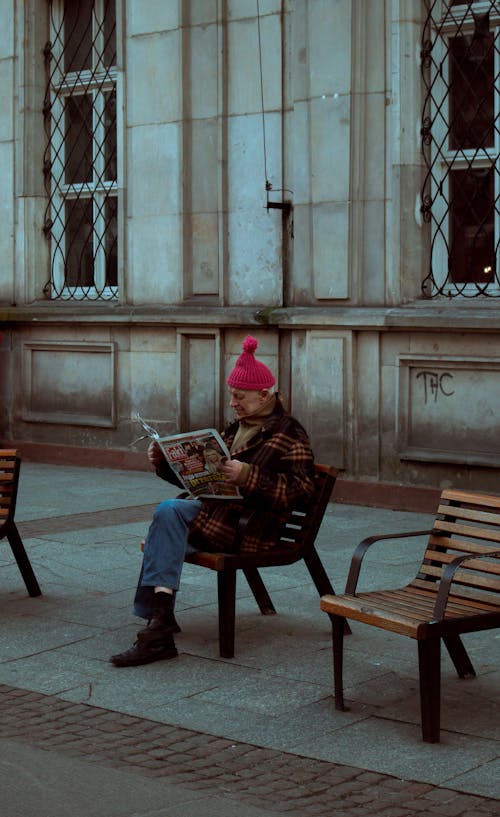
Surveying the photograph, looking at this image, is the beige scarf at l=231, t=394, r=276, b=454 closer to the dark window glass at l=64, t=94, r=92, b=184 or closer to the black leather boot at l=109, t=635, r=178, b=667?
the black leather boot at l=109, t=635, r=178, b=667

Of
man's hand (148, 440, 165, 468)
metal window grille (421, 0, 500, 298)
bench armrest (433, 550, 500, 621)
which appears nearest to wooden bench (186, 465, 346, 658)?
man's hand (148, 440, 165, 468)

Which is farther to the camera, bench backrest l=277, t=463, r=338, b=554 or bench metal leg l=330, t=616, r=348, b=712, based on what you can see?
bench backrest l=277, t=463, r=338, b=554

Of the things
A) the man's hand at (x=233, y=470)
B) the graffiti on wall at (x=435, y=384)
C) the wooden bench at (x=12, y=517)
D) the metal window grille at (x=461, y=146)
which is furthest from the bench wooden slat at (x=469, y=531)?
the metal window grille at (x=461, y=146)

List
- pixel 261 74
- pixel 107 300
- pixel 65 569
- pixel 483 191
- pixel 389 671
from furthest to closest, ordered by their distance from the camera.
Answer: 1. pixel 107 300
2. pixel 261 74
3. pixel 483 191
4. pixel 65 569
5. pixel 389 671

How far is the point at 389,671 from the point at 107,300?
8.34 meters

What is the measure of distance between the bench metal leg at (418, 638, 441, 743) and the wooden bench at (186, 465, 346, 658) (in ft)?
4.70

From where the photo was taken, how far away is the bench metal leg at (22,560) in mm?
7746

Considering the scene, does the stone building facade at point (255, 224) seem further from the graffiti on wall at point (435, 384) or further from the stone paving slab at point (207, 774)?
the stone paving slab at point (207, 774)

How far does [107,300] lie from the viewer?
46.2ft

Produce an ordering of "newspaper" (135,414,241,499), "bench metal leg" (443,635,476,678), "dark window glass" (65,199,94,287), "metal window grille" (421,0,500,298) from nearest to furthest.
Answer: "bench metal leg" (443,635,476,678) → "newspaper" (135,414,241,499) → "metal window grille" (421,0,500,298) → "dark window glass" (65,199,94,287)

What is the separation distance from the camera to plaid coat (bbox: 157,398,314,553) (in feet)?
22.0

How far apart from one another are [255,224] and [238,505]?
5.95m

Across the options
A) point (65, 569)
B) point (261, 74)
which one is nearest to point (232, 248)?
point (261, 74)

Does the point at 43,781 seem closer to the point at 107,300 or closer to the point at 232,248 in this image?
the point at 232,248
